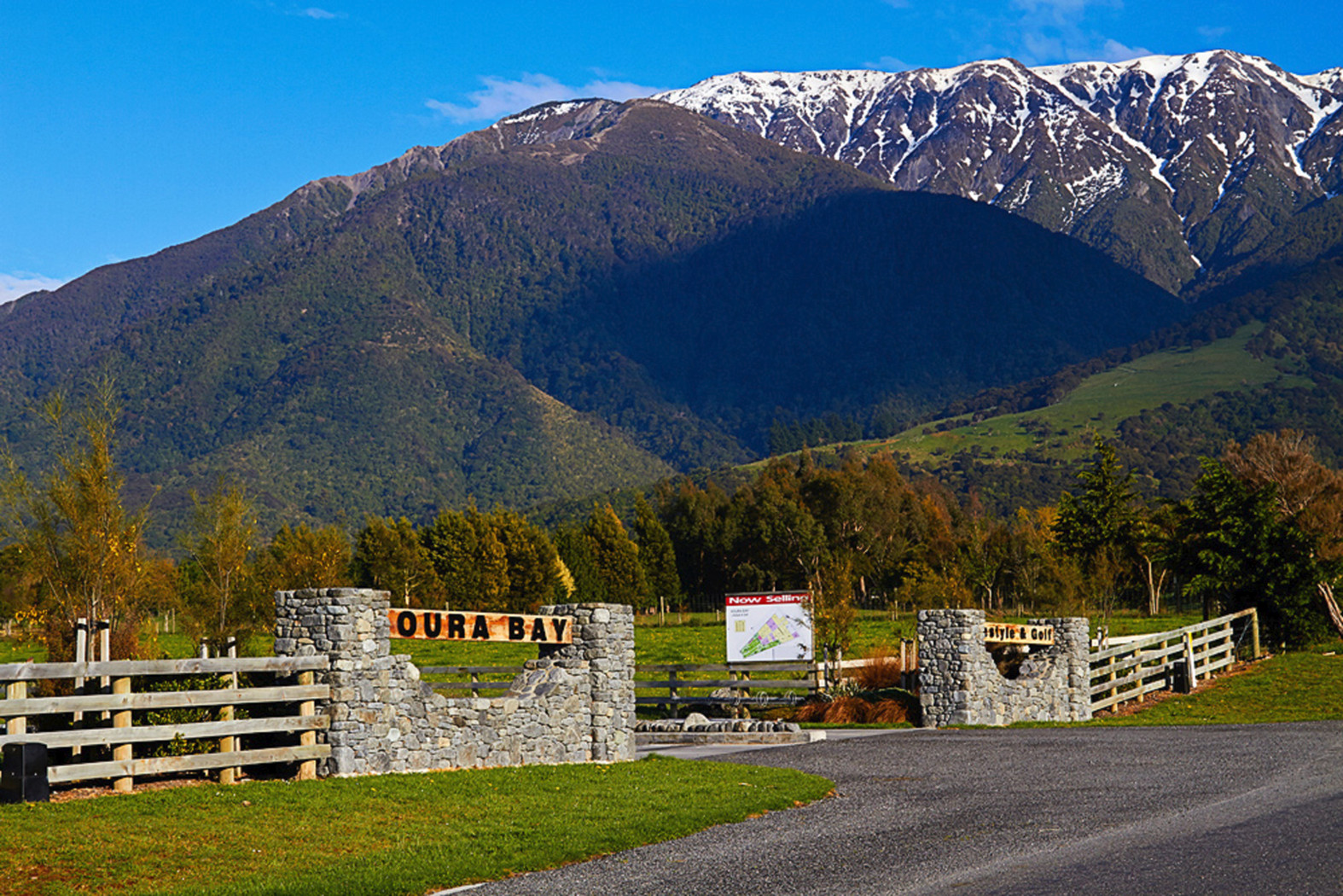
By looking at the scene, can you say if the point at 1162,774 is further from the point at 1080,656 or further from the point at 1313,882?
the point at 1080,656

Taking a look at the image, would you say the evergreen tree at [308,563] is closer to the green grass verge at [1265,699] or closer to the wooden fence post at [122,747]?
the green grass verge at [1265,699]

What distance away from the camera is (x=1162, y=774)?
58.1 ft

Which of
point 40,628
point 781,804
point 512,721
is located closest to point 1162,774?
point 781,804

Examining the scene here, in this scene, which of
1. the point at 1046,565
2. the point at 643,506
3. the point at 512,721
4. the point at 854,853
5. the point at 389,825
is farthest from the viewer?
the point at 643,506

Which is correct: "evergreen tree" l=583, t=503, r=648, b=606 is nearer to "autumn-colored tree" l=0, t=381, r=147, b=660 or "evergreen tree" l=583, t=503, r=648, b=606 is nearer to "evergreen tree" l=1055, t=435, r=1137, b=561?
"evergreen tree" l=1055, t=435, r=1137, b=561

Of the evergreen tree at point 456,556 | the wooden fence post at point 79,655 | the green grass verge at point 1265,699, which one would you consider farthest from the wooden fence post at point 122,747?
the evergreen tree at point 456,556

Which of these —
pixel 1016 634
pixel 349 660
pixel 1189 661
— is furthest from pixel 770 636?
pixel 349 660

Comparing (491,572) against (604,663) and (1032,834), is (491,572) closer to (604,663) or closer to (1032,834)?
(604,663)

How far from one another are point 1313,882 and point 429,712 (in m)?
11.4

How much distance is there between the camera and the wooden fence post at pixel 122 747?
1448cm

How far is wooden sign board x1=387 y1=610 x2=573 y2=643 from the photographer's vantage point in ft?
62.4

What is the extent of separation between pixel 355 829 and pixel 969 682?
53.3ft

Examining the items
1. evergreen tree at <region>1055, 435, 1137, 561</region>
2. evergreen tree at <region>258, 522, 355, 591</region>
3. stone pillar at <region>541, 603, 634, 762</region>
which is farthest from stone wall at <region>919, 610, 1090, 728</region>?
evergreen tree at <region>1055, 435, 1137, 561</region>

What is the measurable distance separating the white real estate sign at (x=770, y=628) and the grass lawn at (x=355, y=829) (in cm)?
1455
